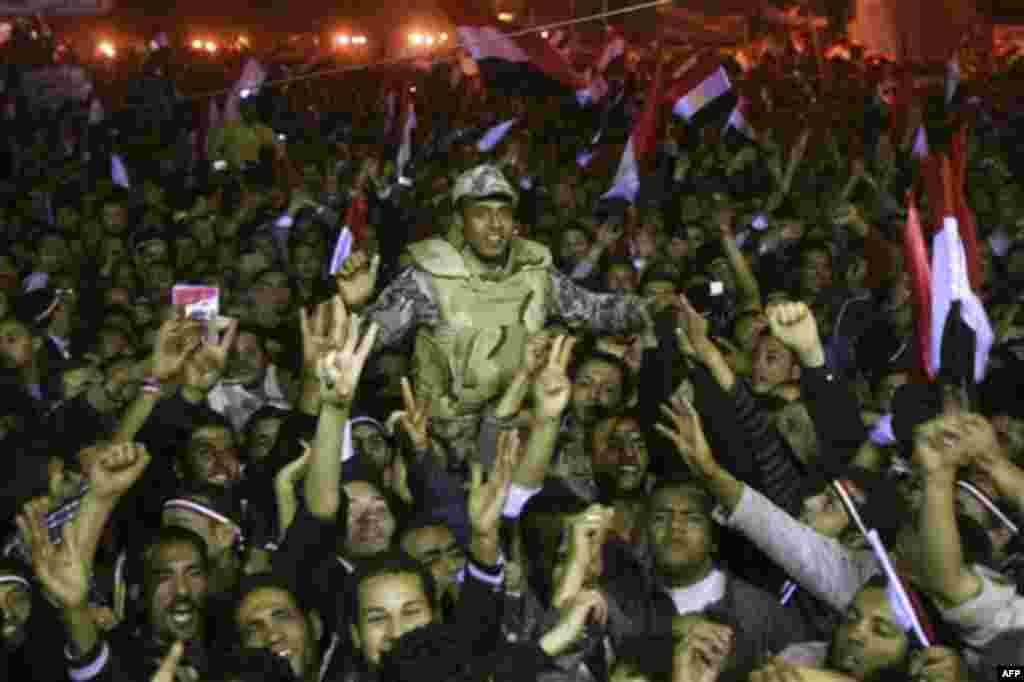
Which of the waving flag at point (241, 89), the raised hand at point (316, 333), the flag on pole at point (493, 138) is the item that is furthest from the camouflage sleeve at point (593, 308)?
the waving flag at point (241, 89)

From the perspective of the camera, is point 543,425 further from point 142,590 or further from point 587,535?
point 142,590

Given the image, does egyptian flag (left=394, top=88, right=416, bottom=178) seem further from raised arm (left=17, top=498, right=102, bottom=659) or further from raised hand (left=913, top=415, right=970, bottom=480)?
raised hand (left=913, top=415, right=970, bottom=480)

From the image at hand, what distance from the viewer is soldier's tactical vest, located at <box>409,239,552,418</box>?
7.72 metres

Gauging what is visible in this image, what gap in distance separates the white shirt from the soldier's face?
2.45 m

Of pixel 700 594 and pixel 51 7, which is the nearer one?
pixel 700 594

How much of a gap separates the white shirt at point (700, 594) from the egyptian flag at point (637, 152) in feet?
19.9

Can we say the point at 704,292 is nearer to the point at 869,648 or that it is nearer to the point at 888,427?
the point at 888,427

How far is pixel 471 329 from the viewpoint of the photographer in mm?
7738

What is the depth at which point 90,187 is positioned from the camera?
1430 centimetres

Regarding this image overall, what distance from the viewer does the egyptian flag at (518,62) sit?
12133 mm

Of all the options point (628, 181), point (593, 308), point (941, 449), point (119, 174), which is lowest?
point (119, 174)

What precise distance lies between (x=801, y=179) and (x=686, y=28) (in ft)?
64.4

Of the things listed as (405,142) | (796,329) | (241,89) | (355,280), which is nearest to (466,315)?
(355,280)

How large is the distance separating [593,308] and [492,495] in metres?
2.83
